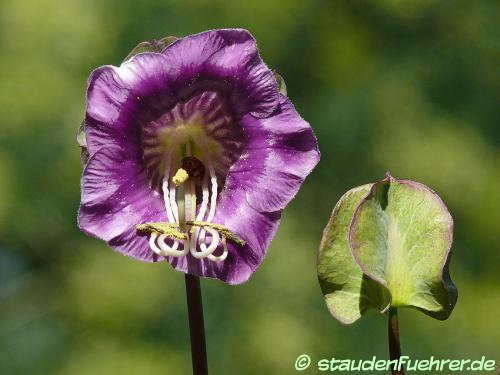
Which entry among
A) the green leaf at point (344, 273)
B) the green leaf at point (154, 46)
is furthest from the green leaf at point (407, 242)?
the green leaf at point (154, 46)

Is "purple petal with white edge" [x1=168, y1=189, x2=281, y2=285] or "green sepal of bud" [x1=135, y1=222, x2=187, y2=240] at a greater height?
"green sepal of bud" [x1=135, y1=222, x2=187, y2=240]

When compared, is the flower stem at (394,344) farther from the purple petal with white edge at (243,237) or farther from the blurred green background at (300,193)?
the blurred green background at (300,193)

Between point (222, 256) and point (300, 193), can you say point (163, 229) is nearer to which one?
point (222, 256)

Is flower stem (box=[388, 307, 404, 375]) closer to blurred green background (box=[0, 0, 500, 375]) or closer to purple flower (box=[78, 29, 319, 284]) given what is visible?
purple flower (box=[78, 29, 319, 284])

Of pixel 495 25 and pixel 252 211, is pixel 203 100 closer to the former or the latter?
pixel 252 211

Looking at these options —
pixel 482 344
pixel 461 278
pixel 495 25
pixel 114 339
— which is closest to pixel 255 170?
pixel 114 339

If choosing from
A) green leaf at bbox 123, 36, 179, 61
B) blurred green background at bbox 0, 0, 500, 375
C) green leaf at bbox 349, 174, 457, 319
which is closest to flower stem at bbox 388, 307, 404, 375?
green leaf at bbox 349, 174, 457, 319

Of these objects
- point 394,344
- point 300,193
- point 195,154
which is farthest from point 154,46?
point 300,193
